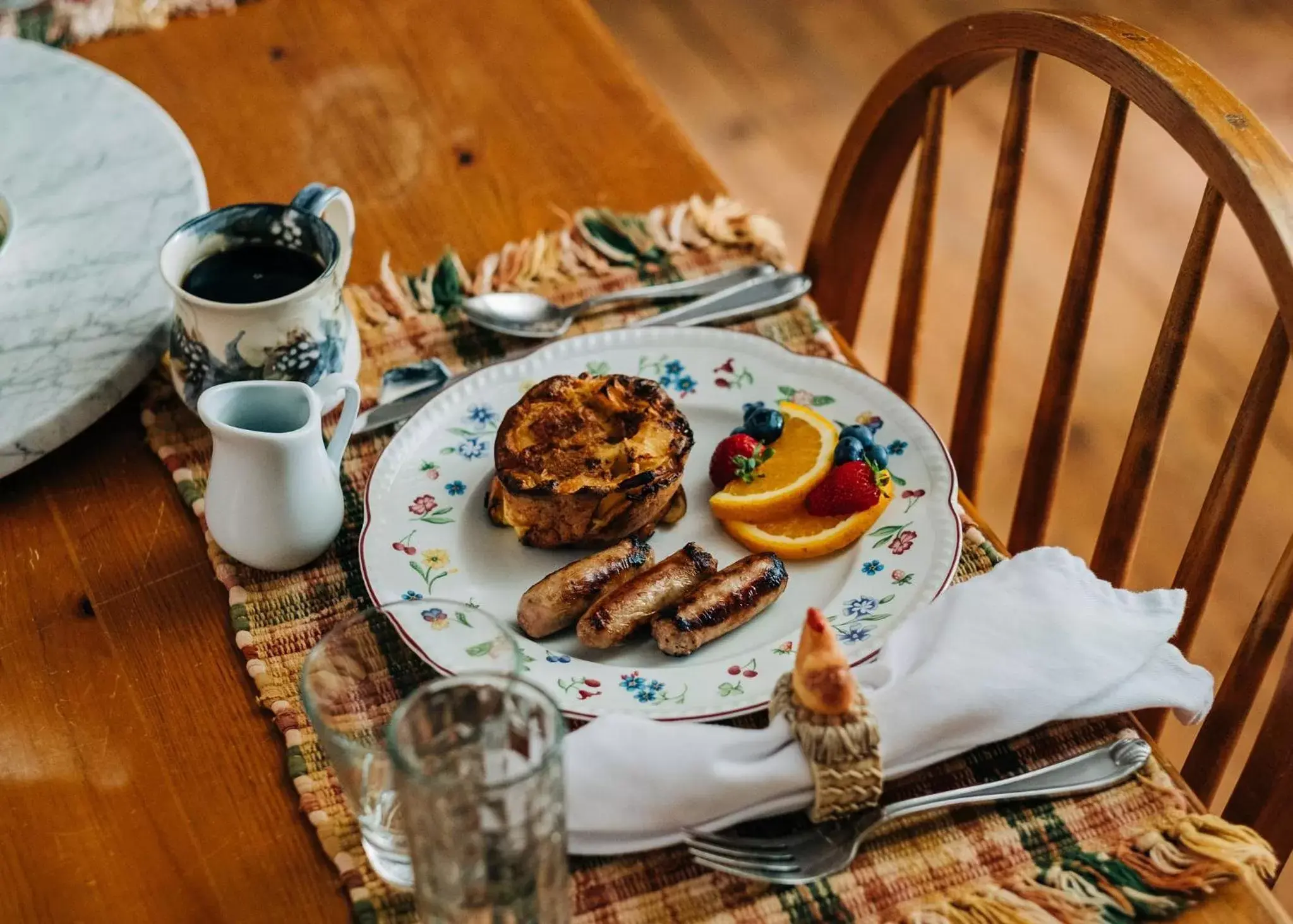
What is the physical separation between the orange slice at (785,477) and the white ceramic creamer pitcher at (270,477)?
12.4 inches

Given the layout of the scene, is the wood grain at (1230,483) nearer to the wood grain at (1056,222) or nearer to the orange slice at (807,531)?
the orange slice at (807,531)

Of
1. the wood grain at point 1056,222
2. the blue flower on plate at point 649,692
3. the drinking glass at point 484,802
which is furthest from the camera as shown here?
the wood grain at point 1056,222

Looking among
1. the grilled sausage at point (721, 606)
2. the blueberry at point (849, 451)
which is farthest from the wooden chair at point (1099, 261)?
the grilled sausage at point (721, 606)

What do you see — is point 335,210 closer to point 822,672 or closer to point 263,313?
point 263,313

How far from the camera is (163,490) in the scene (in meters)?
1.17

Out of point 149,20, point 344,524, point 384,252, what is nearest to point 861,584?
point 344,524

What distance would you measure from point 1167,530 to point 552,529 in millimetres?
1686

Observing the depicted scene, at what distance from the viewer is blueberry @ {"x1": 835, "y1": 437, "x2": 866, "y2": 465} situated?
110 centimetres

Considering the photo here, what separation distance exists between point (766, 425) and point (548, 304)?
0.97ft

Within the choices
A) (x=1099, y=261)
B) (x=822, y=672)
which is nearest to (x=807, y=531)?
(x=822, y=672)

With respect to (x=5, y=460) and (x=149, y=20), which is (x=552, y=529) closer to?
(x=5, y=460)

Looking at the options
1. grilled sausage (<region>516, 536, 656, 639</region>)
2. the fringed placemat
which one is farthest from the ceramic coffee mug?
the fringed placemat

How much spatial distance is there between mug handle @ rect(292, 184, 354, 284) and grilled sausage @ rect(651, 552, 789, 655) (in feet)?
1.37

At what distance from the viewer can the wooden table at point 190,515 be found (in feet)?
2.96
